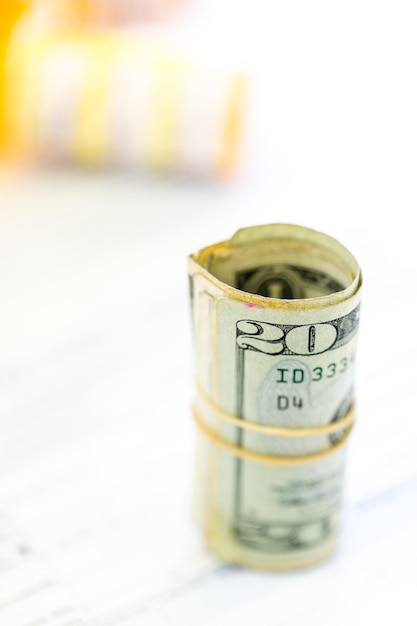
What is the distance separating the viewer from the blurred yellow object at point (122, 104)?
1535mm

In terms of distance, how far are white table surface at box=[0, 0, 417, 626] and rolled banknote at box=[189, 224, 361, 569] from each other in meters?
0.05

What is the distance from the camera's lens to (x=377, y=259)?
53.9 inches

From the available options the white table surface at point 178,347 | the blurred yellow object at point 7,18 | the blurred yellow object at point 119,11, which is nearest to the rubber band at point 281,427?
the white table surface at point 178,347

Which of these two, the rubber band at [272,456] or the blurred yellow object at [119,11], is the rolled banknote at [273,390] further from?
the blurred yellow object at [119,11]

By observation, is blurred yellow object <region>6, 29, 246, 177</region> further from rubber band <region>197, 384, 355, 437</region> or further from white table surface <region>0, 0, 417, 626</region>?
rubber band <region>197, 384, 355, 437</region>

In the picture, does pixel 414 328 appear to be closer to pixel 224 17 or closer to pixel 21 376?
pixel 21 376

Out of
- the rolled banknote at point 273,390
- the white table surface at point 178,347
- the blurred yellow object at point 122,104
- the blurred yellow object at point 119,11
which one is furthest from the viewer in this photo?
the blurred yellow object at point 119,11

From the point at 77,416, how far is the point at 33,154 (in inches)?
27.1

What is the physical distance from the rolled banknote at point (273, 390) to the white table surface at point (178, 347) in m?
0.05

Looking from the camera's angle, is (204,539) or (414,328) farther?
(414,328)

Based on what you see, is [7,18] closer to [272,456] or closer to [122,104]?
[122,104]

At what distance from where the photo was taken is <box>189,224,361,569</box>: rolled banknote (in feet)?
2.51

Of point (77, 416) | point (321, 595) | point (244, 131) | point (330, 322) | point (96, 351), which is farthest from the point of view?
point (244, 131)

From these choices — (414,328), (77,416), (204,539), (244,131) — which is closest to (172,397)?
(77,416)
